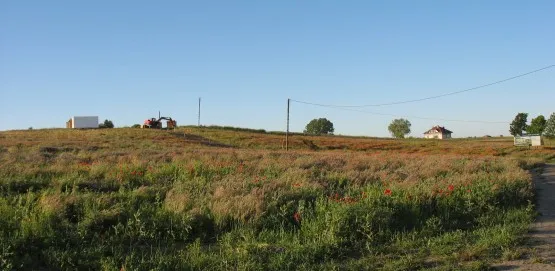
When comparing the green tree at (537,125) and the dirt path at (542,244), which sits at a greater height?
the green tree at (537,125)

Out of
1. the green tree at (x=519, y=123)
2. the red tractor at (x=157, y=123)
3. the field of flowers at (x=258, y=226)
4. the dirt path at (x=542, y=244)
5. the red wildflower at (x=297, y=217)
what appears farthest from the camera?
the green tree at (x=519, y=123)

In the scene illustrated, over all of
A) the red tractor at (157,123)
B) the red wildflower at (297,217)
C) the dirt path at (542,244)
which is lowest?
the dirt path at (542,244)

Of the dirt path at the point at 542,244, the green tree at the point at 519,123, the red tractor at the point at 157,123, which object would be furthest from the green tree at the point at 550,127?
the dirt path at the point at 542,244

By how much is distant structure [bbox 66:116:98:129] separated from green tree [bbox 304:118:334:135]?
265 ft

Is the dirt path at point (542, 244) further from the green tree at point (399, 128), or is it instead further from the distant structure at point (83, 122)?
the green tree at point (399, 128)

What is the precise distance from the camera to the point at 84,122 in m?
78.8

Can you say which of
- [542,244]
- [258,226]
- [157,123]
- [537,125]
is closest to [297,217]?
[258,226]

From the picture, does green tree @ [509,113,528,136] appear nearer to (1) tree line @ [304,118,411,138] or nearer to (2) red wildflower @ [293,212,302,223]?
(1) tree line @ [304,118,411,138]

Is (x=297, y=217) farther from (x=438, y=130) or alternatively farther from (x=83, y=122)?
(x=438, y=130)

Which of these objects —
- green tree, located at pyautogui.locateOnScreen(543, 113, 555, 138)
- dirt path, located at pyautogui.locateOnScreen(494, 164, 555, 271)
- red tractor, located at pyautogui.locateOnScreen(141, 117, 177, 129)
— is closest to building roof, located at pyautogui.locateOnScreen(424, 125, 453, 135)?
green tree, located at pyautogui.locateOnScreen(543, 113, 555, 138)

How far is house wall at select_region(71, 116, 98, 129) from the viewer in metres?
77.3

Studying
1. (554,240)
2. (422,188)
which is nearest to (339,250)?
(554,240)

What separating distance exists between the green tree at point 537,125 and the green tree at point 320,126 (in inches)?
2811

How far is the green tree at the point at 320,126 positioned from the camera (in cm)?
15012
